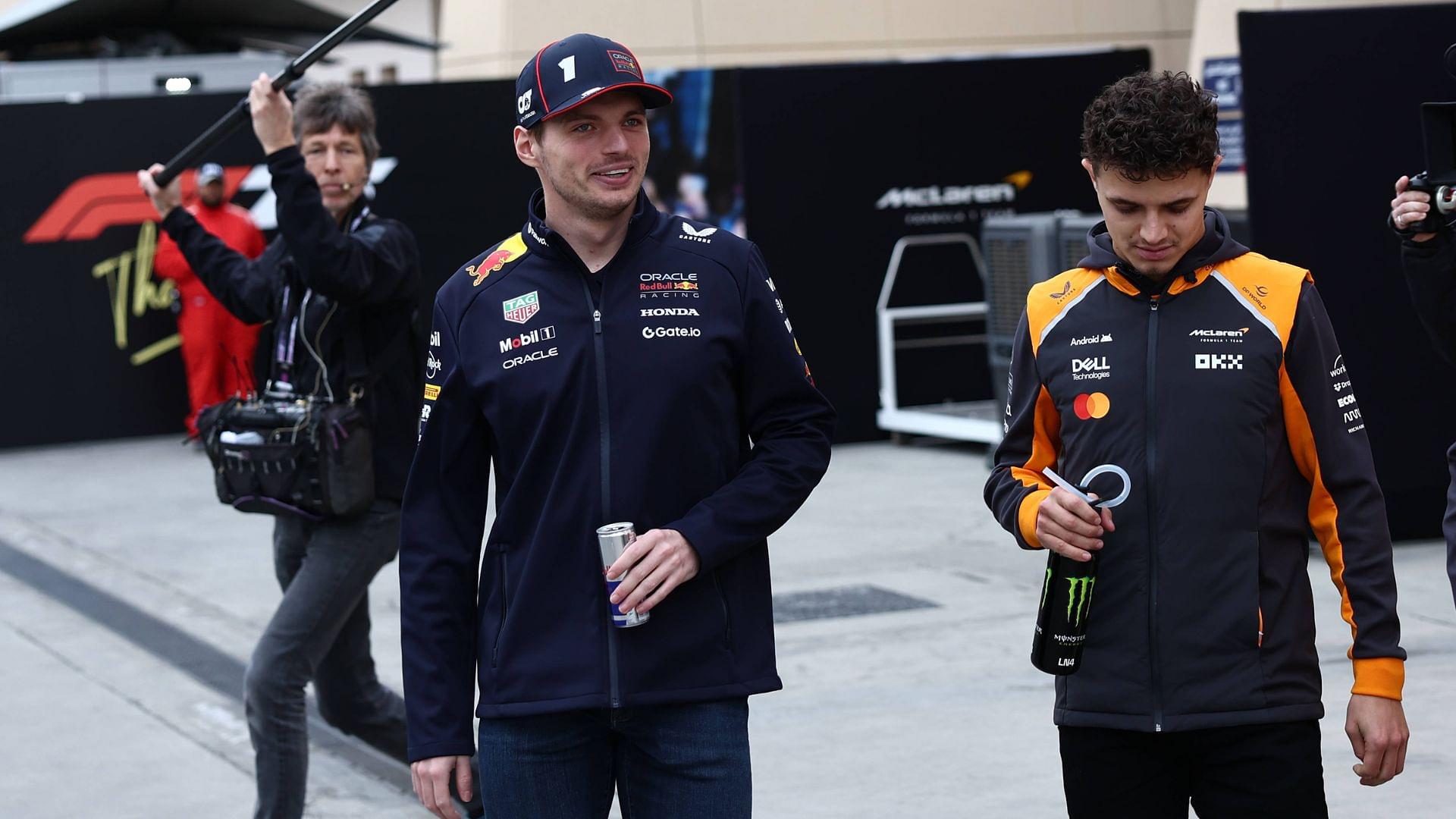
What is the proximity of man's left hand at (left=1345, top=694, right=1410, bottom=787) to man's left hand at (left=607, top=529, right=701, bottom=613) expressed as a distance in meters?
1.09

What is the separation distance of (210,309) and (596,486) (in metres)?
11.3

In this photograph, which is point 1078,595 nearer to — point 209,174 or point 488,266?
point 488,266

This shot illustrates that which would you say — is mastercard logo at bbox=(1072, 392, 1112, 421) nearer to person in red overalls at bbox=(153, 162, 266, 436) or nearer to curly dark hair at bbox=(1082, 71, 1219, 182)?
curly dark hair at bbox=(1082, 71, 1219, 182)

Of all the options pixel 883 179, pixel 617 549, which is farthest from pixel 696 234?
pixel 883 179

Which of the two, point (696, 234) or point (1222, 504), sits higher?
point (696, 234)

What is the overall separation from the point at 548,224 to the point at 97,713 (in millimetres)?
4656

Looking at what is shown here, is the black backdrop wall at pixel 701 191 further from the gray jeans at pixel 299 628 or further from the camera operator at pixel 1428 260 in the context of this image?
the camera operator at pixel 1428 260

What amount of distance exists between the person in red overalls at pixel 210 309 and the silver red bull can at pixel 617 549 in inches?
433

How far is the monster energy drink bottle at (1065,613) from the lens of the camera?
301 centimetres

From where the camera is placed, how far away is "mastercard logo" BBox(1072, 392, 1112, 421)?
3098 mm

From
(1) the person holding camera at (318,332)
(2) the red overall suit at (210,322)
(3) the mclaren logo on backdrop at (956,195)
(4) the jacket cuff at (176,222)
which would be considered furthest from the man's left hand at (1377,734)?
(2) the red overall suit at (210,322)

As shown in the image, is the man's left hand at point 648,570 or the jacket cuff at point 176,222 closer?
the man's left hand at point 648,570

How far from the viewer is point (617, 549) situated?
292cm

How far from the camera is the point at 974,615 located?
25.6ft
